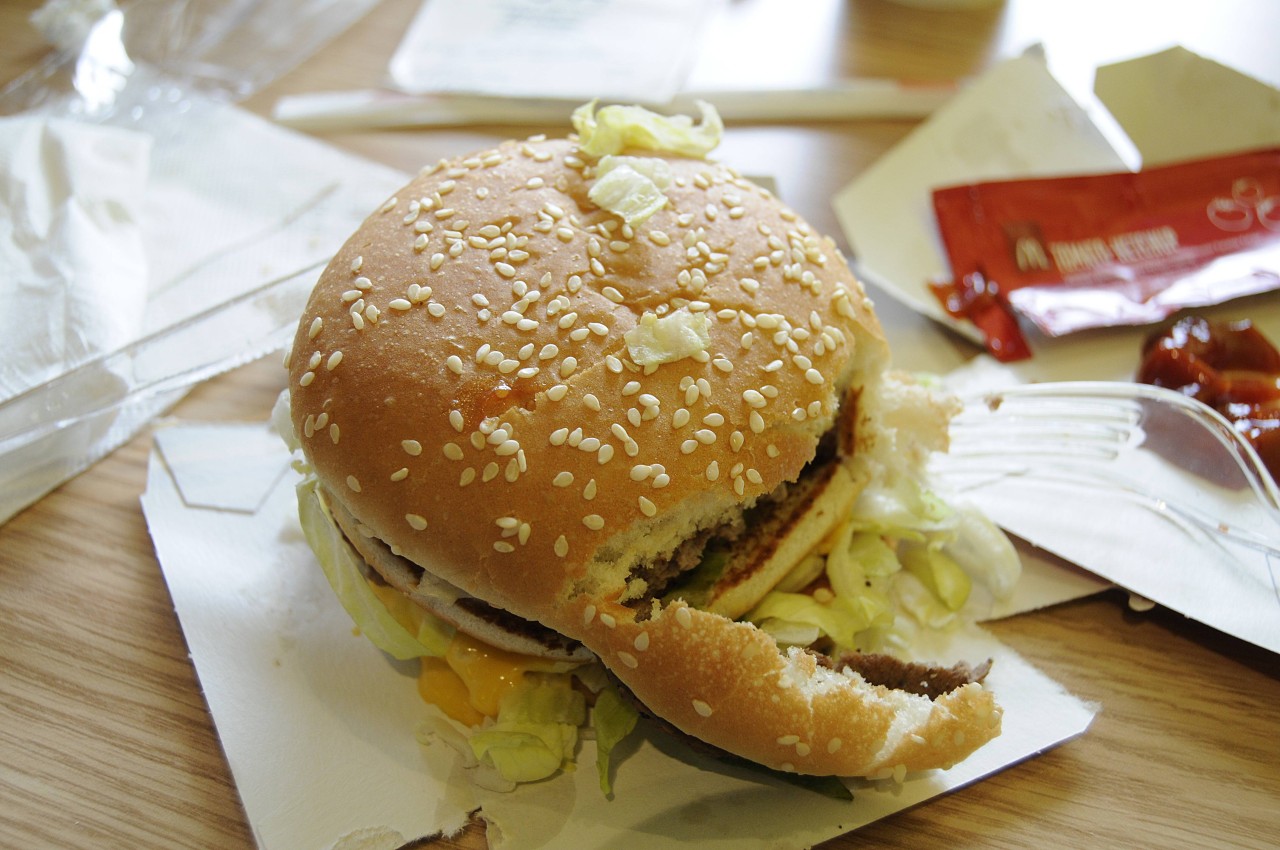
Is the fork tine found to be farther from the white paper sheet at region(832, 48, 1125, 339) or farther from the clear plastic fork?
the white paper sheet at region(832, 48, 1125, 339)

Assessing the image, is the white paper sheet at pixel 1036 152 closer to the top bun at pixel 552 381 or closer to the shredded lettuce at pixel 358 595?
the top bun at pixel 552 381

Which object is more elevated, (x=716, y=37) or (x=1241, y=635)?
(x=716, y=37)

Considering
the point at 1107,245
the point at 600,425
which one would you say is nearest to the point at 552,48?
the point at 1107,245

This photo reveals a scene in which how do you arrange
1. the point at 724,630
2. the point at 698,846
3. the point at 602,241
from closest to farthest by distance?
the point at 724,630
the point at 698,846
the point at 602,241

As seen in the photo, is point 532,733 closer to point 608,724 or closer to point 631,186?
point 608,724

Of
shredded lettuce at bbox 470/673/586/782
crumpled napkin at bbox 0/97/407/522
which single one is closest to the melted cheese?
shredded lettuce at bbox 470/673/586/782

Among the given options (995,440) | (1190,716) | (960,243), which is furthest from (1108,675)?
(960,243)

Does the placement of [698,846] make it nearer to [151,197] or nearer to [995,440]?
[995,440]
